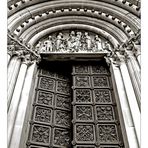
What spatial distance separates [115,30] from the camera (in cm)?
656

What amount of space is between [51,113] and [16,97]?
2.76 ft

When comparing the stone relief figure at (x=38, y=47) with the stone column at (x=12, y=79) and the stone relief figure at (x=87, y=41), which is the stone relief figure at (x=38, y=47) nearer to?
the stone column at (x=12, y=79)

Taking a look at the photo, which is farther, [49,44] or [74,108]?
[49,44]

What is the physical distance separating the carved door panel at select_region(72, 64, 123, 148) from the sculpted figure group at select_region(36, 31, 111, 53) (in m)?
0.50

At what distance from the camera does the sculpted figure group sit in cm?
634

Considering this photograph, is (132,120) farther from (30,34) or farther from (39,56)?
(30,34)

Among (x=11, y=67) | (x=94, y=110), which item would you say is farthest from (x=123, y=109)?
(x=11, y=67)

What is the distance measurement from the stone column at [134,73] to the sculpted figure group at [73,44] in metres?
1.02

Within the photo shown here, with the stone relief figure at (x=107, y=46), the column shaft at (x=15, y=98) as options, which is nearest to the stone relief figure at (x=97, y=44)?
the stone relief figure at (x=107, y=46)

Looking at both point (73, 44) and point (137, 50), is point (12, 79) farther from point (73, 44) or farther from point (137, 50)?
point (137, 50)

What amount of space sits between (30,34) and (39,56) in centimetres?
83

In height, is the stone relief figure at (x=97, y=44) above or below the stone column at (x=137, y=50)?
above

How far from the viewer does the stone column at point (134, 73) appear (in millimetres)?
4629

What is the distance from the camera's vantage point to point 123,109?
460 cm
